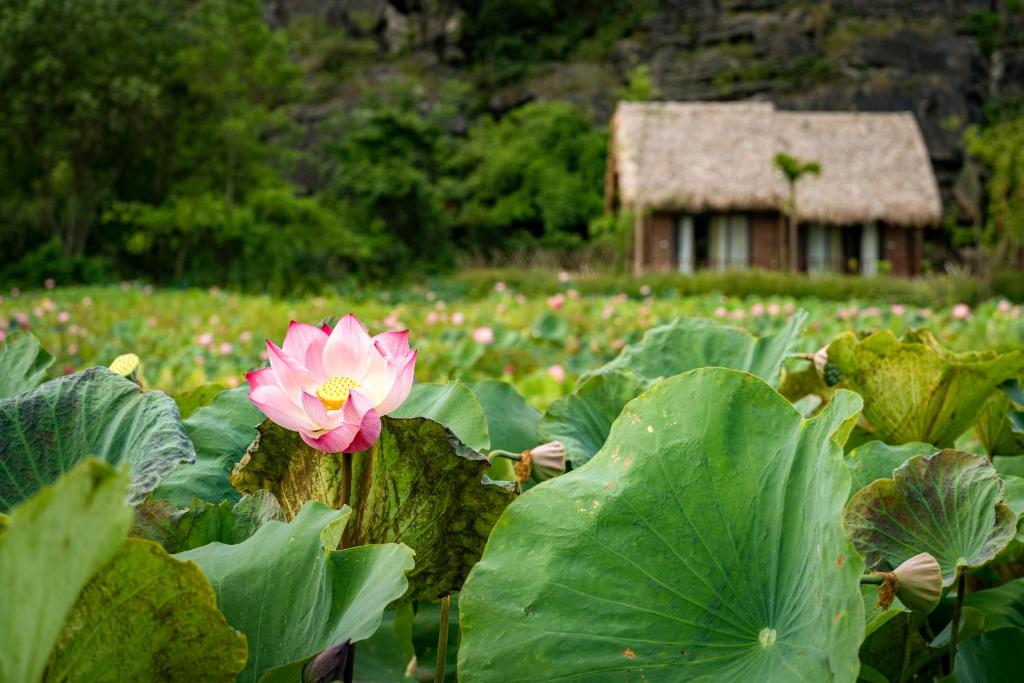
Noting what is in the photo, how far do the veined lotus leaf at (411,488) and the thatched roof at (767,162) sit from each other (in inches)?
626

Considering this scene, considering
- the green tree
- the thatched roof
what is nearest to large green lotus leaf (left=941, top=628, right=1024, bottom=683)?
the thatched roof

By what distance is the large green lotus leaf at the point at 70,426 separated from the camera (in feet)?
1.45

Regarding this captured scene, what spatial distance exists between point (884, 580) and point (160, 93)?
18016 millimetres

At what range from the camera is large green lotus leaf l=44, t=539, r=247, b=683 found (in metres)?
0.31

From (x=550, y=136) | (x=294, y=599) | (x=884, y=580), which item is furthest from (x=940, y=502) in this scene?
(x=550, y=136)

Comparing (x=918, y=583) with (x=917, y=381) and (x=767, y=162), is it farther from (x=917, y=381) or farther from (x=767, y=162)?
(x=767, y=162)

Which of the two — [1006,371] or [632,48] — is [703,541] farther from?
[632,48]

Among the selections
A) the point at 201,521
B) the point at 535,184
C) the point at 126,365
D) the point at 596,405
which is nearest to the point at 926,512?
the point at 596,405

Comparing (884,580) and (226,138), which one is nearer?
(884,580)

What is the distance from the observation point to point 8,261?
17391 mm

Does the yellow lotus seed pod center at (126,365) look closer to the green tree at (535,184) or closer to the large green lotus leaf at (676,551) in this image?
the large green lotus leaf at (676,551)

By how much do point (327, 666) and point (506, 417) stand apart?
340 millimetres

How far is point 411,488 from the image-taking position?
459 mm

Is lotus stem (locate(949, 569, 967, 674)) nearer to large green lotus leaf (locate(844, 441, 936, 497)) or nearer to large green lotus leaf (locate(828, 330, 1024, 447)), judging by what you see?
large green lotus leaf (locate(844, 441, 936, 497))
